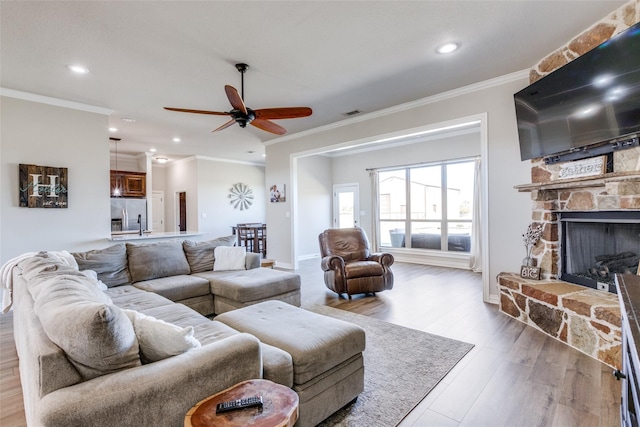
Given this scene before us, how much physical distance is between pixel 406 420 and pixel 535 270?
8.41 ft

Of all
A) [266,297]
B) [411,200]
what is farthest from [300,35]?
[411,200]

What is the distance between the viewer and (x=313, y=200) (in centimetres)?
820

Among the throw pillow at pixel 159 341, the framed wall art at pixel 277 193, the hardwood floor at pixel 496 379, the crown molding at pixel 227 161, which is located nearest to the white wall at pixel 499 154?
the hardwood floor at pixel 496 379

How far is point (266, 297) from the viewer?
3484mm

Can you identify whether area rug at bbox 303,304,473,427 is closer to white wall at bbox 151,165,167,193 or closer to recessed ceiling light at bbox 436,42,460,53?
recessed ceiling light at bbox 436,42,460,53

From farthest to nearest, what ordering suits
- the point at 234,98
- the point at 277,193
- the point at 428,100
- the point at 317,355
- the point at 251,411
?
1. the point at 277,193
2. the point at 428,100
3. the point at 234,98
4. the point at 317,355
5. the point at 251,411

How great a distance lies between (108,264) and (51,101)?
2.65 metres

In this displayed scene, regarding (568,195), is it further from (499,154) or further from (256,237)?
(256,237)

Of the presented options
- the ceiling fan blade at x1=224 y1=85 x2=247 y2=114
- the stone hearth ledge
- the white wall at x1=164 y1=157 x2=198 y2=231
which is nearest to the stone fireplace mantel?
the stone hearth ledge

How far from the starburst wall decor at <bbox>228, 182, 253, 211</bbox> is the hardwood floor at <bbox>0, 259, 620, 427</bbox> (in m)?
6.01

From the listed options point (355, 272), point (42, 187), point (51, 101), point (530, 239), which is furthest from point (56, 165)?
point (530, 239)

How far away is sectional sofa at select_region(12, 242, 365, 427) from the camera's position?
1.08 metres

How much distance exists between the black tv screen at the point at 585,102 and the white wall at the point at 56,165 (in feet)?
19.0

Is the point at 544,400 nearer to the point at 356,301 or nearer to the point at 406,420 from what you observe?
the point at 406,420
